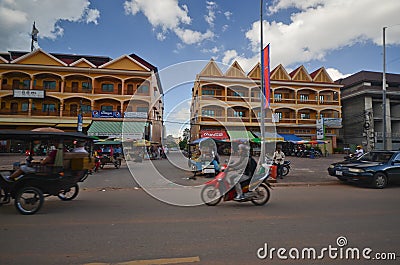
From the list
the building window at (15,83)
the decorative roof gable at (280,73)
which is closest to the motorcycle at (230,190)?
the decorative roof gable at (280,73)

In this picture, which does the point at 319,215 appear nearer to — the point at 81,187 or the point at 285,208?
the point at 285,208

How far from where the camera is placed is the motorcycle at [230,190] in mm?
6168

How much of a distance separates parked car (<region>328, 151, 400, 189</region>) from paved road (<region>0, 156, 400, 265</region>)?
2.37 metres

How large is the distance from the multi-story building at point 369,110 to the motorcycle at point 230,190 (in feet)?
118

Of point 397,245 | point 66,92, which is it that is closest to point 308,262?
point 397,245

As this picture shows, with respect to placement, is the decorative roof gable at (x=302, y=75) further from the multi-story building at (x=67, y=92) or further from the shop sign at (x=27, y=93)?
the shop sign at (x=27, y=93)

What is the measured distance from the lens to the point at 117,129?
2800cm

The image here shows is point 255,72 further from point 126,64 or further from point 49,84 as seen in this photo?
point 49,84

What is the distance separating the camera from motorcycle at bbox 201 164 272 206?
617cm

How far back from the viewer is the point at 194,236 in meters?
4.08

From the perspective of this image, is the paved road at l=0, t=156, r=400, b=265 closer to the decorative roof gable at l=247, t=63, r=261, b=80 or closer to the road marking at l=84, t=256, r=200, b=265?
the road marking at l=84, t=256, r=200, b=265

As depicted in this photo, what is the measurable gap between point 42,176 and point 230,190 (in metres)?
4.39

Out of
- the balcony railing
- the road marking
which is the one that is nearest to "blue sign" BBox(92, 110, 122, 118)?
the balcony railing

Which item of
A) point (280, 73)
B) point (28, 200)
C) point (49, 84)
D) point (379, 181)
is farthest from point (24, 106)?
point (379, 181)
